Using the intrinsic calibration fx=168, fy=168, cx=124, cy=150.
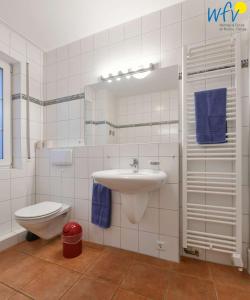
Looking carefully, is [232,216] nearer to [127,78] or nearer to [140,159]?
[140,159]

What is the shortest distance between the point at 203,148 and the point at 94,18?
5.67 ft

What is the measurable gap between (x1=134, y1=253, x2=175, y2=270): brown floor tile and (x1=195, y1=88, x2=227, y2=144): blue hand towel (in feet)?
3.55

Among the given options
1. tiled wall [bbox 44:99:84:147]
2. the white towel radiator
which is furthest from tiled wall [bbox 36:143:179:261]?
tiled wall [bbox 44:99:84:147]

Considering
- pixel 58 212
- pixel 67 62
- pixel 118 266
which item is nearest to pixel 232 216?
pixel 118 266

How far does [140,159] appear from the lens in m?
1.62

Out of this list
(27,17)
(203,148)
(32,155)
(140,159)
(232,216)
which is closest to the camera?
(232,216)

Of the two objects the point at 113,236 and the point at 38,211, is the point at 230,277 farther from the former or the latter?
the point at 38,211

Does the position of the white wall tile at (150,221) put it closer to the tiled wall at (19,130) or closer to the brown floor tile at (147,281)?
the brown floor tile at (147,281)

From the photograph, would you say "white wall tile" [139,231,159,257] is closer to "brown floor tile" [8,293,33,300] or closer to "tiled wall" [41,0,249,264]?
"tiled wall" [41,0,249,264]

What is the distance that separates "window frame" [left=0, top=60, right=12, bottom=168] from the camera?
1.97 meters

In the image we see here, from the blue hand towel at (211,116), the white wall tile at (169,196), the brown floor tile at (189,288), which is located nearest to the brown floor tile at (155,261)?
the brown floor tile at (189,288)

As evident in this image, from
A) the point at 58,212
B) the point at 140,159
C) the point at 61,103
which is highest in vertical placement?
the point at 61,103

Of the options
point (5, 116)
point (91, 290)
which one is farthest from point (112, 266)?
point (5, 116)

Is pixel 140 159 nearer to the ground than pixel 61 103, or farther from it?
nearer to the ground
